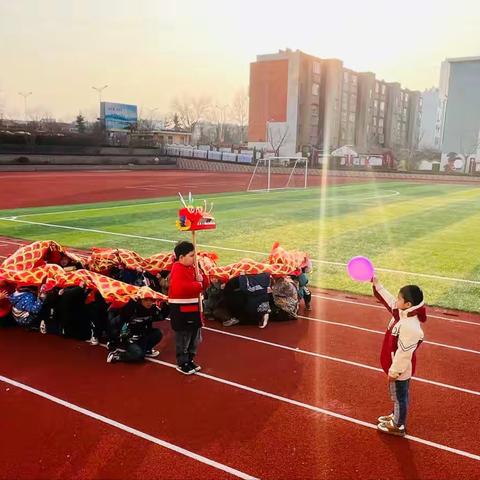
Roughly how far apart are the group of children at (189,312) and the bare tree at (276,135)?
7742 centimetres

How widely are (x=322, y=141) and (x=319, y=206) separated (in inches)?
2595

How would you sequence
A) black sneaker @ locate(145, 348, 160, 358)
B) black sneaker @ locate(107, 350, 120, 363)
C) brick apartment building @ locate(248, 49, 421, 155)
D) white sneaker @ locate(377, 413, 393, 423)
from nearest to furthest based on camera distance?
white sneaker @ locate(377, 413, 393, 423) → black sneaker @ locate(107, 350, 120, 363) → black sneaker @ locate(145, 348, 160, 358) → brick apartment building @ locate(248, 49, 421, 155)

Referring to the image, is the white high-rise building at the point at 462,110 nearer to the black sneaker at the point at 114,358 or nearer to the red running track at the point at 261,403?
the red running track at the point at 261,403

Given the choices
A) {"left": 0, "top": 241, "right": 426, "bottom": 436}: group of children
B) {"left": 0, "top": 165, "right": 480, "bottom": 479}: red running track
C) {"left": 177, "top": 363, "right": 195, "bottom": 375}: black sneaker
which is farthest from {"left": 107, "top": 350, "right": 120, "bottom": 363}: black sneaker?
{"left": 177, "top": 363, "right": 195, "bottom": 375}: black sneaker

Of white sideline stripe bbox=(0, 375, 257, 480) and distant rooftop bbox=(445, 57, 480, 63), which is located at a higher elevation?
distant rooftop bbox=(445, 57, 480, 63)

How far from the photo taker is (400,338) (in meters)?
4.70

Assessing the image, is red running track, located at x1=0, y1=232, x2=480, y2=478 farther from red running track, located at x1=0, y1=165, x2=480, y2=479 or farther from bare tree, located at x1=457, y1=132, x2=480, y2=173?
bare tree, located at x1=457, y1=132, x2=480, y2=173

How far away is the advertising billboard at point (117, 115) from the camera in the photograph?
80.2 m

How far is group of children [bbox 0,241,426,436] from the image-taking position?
15.6ft

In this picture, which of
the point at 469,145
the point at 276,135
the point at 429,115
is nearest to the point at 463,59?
the point at 469,145

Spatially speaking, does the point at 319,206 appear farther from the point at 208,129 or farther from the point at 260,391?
the point at 208,129

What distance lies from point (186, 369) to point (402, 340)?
2.79 m

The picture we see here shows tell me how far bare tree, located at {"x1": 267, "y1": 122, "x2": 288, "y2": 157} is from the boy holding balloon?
80.5m

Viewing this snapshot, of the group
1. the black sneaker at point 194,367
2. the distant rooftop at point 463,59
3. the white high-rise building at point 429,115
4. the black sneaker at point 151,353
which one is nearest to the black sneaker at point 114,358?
the black sneaker at point 151,353
